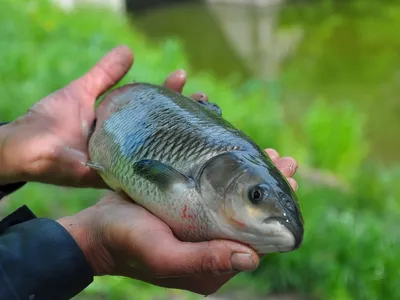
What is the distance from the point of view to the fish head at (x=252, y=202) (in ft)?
5.05

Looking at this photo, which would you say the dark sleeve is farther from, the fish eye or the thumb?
the fish eye

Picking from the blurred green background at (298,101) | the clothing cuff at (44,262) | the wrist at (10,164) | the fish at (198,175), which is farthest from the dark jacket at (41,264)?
the blurred green background at (298,101)

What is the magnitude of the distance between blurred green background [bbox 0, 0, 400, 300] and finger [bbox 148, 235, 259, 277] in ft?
5.32

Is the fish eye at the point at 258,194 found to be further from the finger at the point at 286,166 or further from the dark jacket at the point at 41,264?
the dark jacket at the point at 41,264

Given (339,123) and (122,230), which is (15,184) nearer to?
(122,230)

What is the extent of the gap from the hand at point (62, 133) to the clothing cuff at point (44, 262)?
19.7 inches

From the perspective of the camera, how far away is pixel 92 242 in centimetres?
186

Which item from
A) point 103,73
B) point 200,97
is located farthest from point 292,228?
point 103,73

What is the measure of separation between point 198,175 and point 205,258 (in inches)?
8.7

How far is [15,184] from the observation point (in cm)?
243

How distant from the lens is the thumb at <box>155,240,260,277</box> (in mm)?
1559

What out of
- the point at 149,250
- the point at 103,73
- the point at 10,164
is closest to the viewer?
the point at 149,250

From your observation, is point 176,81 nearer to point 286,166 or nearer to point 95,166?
point 95,166

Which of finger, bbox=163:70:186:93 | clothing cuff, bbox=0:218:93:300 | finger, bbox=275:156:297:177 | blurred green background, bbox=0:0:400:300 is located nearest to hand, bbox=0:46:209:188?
finger, bbox=163:70:186:93
